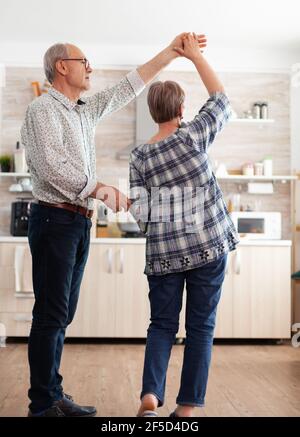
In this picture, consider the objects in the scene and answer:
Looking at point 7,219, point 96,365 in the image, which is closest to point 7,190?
point 7,219

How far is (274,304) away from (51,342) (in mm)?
2813

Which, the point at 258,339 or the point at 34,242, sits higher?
the point at 34,242

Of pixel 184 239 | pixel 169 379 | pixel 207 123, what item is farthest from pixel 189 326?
pixel 169 379

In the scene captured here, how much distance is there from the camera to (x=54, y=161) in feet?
6.72

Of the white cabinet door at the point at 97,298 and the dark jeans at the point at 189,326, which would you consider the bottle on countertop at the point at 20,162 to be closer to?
the white cabinet door at the point at 97,298

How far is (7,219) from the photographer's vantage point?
513 cm

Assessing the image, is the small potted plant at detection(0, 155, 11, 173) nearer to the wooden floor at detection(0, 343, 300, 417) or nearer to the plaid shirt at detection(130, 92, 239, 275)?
the wooden floor at detection(0, 343, 300, 417)

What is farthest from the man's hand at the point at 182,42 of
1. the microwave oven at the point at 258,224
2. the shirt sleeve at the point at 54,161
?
the microwave oven at the point at 258,224

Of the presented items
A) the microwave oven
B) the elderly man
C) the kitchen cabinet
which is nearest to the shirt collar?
the elderly man

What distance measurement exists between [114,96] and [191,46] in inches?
15.3

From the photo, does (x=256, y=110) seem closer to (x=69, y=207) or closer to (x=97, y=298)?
(x=97, y=298)

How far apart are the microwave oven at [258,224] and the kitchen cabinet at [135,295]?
310mm

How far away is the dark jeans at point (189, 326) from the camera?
6.66 ft

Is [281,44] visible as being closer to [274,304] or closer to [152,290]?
[274,304]
